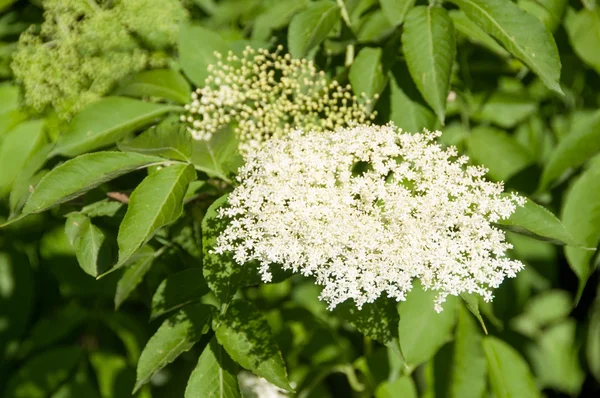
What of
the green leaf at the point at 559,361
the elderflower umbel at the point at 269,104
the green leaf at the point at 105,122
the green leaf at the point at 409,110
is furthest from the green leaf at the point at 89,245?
the green leaf at the point at 559,361

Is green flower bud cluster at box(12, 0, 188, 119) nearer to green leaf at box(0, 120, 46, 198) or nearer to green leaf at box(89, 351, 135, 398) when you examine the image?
green leaf at box(0, 120, 46, 198)

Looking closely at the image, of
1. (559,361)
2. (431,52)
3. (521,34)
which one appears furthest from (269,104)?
(559,361)

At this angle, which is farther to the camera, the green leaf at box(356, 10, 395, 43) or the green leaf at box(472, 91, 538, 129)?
the green leaf at box(472, 91, 538, 129)

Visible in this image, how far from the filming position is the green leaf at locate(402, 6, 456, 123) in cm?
149

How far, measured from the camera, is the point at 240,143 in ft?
5.29

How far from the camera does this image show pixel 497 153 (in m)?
2.15

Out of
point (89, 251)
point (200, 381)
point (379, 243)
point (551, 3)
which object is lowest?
point (200, 381)

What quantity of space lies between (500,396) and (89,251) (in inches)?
53.9

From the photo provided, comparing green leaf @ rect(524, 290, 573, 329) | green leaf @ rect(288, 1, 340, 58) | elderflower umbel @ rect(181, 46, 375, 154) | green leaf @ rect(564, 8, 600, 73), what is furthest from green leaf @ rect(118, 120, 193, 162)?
green leaf @ rect(524, 290, 573, 329)

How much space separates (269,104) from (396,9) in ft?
1.35

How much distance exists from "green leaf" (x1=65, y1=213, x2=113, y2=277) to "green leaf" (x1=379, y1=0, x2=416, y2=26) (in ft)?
→ 2.98

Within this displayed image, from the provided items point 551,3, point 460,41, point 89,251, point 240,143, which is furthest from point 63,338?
point 551,3

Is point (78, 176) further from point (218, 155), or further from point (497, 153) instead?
point (497, 153)

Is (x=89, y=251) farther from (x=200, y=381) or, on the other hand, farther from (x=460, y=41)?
(x=460, y=41)
